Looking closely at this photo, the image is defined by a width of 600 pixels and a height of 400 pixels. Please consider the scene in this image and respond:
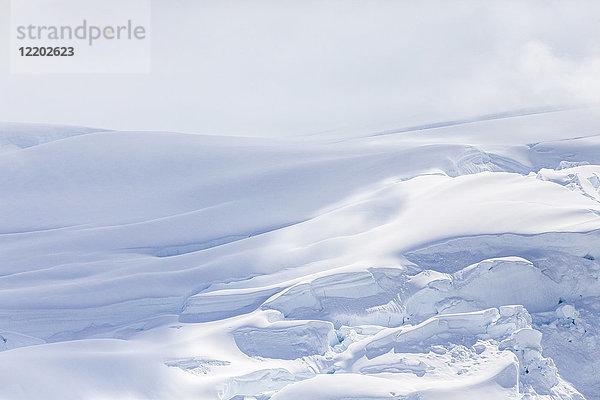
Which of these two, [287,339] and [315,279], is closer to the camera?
[287,339]

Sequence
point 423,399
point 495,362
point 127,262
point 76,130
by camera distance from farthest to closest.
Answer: point 76,130 < point 127,262 < point 495,362 < point 423,399

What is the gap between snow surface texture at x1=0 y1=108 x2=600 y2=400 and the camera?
10625 millimetres

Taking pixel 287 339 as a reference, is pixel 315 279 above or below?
above

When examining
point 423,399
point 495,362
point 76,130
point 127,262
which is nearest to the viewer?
point 423,399

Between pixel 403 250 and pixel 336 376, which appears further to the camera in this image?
pixel 403 250

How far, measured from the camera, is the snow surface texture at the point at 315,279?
10.6 m

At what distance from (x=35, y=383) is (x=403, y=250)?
5.31m

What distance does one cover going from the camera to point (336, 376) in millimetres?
10180

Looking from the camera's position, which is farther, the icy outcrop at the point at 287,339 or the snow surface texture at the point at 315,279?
the icy outcrop at the point at 287,339

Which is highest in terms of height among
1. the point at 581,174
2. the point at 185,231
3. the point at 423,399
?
the point at 581,174

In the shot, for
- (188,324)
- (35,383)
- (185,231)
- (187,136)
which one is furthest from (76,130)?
(35,383)

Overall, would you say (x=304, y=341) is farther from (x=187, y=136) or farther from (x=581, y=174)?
(x=187, y=136)

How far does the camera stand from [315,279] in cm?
1203

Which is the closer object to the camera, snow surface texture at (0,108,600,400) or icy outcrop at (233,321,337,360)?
snow surface texture at (0,108,600,400)
